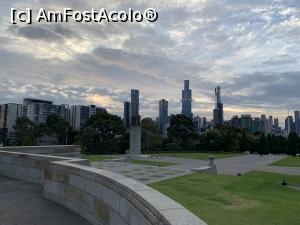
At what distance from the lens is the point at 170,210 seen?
353cm

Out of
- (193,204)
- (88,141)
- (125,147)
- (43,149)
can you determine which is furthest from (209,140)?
(193,204)

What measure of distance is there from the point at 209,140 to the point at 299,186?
43835mm

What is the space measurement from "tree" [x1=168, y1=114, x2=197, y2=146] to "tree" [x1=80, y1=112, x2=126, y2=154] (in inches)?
648

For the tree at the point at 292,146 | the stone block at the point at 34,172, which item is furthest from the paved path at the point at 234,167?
the tree at the point at 292,146

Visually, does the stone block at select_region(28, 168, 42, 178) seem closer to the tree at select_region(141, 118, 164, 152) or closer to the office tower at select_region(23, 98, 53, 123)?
the tree at select_region(141, 118, 164, 152)

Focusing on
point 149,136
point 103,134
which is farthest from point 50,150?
point 149,136

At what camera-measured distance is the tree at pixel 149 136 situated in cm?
5519

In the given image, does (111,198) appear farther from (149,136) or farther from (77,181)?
(149,136)

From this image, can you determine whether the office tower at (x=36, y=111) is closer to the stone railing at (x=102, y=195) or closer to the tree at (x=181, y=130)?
the tree at (x=181, y=130)

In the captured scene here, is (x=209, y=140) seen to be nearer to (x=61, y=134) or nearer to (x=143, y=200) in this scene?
(x=61, y=134)

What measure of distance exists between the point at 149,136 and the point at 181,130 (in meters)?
11.8

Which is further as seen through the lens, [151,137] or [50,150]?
[151,137]

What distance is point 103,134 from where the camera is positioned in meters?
49.3

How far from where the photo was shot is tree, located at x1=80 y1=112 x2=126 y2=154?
4769 centimetres
